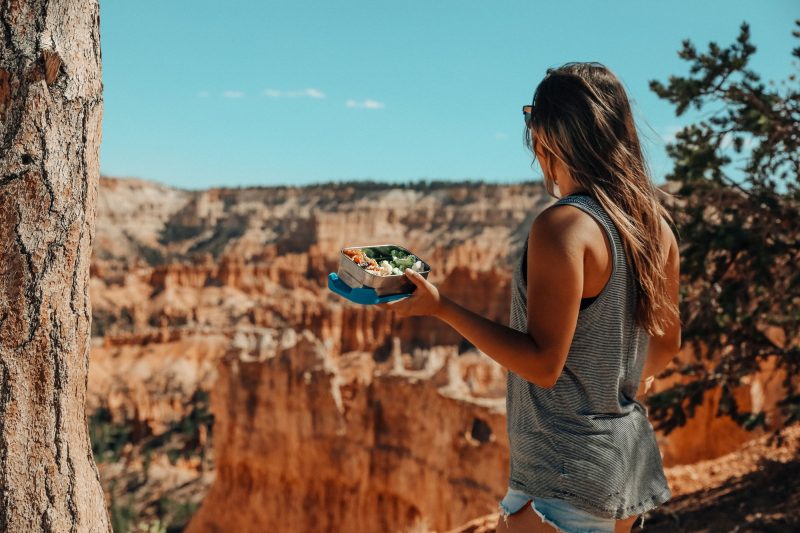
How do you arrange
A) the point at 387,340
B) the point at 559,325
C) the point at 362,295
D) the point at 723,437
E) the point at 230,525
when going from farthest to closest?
the point at 387,340, the point at 230,525, the point at 723,437, the point at 362,295, the point at 559,325

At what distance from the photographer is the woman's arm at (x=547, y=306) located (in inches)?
58.6

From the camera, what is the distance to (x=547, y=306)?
1504mm

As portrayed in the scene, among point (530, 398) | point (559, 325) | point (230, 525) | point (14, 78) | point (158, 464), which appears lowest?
point (158, 464)

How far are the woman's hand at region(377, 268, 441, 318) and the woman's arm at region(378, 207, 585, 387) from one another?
0.13 m

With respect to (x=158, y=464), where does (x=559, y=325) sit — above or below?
above

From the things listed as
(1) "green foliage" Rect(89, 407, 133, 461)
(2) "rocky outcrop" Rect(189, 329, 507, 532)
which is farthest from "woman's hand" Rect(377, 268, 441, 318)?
(1) "green foliage" Rect(89, 407, 133, 461)

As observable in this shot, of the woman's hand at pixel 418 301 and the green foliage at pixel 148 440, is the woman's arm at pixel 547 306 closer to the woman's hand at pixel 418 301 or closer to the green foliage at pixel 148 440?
the woman's hand at pixel 418 301

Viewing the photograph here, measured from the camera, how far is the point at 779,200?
17.3ft

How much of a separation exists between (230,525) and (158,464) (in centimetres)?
1327

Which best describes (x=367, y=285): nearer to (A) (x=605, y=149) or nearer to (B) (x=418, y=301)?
(B) (x=418, y=301)

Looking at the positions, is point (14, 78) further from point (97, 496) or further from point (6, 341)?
point (97, 496)

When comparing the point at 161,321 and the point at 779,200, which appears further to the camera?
the point at 161,321

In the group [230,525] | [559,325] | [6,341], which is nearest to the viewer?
[559,325]

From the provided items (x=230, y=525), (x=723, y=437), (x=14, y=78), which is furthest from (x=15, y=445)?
(x=230, y=525)
